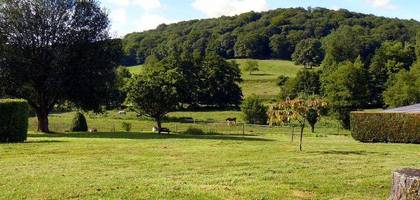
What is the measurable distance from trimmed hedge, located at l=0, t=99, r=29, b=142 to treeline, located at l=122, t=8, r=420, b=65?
103 metres

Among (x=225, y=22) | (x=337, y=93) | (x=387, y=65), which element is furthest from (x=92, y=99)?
(x=225, y=22)

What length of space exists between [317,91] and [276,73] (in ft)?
87.9

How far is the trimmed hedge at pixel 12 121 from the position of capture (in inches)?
966

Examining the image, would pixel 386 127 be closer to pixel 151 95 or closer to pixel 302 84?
pixel 151 95

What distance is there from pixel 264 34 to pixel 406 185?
146189 mm

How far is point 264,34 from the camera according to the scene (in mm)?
150500

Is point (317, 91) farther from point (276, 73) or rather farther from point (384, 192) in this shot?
point (384, 192)

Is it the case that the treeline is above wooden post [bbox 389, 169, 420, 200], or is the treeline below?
above

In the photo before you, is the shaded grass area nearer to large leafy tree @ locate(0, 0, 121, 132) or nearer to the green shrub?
large leafy tree @ locate(0, 0, 121, 132)

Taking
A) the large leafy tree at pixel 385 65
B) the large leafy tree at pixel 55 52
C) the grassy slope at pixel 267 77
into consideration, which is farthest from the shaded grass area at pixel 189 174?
the grassy slope at pixel 267 77

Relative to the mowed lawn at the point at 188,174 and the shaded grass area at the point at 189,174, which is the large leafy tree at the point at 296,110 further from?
the shaded grass area at the point at 189,174

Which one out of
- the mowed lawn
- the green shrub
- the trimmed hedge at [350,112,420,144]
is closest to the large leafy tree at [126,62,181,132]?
the green shrub

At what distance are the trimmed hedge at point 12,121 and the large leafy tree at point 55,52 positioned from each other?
11647 millimetres

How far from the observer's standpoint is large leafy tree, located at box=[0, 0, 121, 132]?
37562 mm
